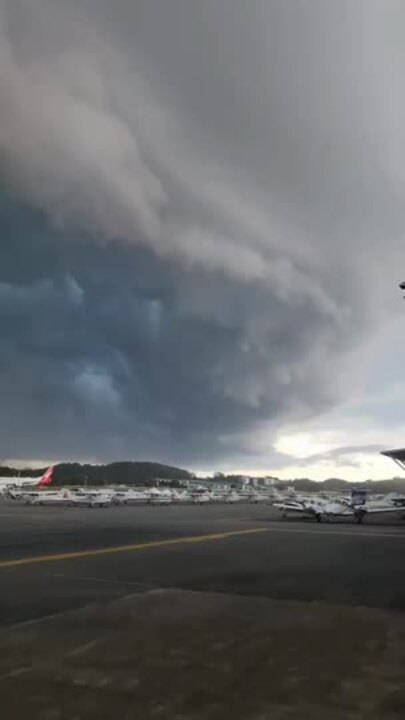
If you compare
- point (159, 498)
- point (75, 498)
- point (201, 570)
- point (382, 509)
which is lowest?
point (201, 570)

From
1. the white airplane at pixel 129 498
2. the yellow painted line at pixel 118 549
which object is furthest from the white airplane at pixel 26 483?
the yellow painted line at pixel 118 549

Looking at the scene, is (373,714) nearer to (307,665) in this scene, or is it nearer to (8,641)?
(307,665)

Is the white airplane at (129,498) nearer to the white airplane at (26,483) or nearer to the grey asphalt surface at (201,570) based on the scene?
the white airplane at (26,483)

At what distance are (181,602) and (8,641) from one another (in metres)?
4.12

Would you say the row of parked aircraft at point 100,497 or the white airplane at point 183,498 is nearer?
the row of parked aircraft at point 100,497

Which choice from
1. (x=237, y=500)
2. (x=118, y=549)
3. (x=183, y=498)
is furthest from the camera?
(x=237, y=500)

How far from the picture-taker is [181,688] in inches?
247

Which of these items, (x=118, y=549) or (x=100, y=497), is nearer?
(x=118, y=549)

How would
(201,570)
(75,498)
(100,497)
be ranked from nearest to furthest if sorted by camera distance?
(201,570), (100,497), (75,498)

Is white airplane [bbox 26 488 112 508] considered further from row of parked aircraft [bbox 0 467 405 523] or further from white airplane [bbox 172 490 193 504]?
white airplane [bbox 172 490 193 504]

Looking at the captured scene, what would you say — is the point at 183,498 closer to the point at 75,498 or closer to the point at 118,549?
the point at 75,498

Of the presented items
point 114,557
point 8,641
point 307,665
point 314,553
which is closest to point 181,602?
point 8,641

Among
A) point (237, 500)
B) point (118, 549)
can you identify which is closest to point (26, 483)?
point (237, 500)

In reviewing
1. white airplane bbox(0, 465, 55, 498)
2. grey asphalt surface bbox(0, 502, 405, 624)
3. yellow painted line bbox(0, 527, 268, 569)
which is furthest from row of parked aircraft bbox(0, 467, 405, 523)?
grey asphalt surface bbox(0, 502, 405, 624)
